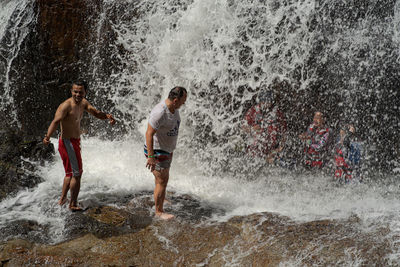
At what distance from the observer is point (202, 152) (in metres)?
7.09

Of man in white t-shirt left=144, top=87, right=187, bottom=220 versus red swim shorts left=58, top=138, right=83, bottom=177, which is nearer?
man in white t-shirt left=144, top=87, right=187, bottom=220

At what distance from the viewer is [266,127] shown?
7004 mm

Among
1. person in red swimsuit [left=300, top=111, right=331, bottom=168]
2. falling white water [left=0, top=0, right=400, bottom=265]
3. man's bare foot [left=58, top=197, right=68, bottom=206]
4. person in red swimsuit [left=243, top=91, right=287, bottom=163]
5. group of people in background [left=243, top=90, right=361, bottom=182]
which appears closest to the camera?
man's bare foot [left=58, top=197, right=68, bottom=206]

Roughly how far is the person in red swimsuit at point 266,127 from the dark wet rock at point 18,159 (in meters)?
3.62

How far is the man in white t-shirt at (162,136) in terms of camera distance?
14.3 feet

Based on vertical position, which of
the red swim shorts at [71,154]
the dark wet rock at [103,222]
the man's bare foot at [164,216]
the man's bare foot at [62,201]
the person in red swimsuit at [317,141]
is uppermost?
the person in red swimsuit at [317,141]

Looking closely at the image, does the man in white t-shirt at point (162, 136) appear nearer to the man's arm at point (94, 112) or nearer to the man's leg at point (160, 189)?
the man's leg at point (160, 189)

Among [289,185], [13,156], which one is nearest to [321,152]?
[289,185]

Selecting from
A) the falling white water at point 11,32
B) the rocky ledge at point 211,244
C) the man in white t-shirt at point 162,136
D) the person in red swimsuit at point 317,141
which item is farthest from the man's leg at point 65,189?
the falling white water at point 11,32

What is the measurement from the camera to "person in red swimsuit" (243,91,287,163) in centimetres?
693

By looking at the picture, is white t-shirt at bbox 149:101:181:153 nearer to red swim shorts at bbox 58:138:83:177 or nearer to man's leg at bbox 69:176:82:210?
red swim shorts at bbox 58:138:83:177

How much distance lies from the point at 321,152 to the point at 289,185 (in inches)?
35.6

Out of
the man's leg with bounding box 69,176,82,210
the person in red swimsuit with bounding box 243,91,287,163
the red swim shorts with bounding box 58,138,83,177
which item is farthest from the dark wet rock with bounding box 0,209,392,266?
the person in red swimsuit with bounding box 243,91,287,163

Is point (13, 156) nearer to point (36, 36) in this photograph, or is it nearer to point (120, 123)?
point (120, 123)
